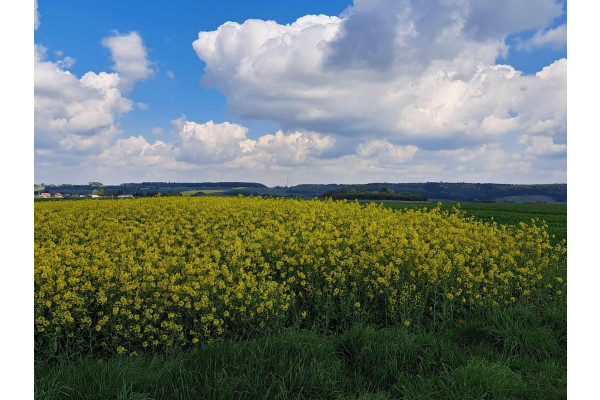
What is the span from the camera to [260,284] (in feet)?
17.0

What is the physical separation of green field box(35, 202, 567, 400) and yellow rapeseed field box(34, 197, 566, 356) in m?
0.32

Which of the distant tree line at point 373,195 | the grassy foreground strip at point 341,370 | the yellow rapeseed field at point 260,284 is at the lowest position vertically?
the grassy foreground strip at point 341,370

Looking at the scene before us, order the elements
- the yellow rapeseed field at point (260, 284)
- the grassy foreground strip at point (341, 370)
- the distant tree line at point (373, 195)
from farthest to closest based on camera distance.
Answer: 1. the distant tree line at point (373, 195)
2. the yellow rapeseed field at point (260, 284)
3. the grassy foreground strip at point (341, 370)

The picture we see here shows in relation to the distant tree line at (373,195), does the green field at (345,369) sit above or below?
below

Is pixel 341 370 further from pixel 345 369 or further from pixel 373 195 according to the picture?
pixel 373 195

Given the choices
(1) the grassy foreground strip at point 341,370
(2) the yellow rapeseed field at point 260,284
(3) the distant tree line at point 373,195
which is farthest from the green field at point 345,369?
(3) the distant tree line at point 373,195

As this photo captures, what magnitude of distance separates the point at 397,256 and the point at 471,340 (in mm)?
1582

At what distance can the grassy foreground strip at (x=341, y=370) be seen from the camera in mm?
3334

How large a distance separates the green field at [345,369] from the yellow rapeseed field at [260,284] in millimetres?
322

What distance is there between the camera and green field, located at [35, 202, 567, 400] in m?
3.34

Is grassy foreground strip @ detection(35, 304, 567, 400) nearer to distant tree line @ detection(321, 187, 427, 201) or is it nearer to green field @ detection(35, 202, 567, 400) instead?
green field @ detection(35, 202, 567, 400)

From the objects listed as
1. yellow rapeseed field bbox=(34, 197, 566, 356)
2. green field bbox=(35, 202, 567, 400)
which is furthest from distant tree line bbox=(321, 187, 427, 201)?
green field bbox=(35, 202, 567, 400)

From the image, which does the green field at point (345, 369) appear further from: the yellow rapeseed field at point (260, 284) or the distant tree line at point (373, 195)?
the distant tree line at point (373, 195)

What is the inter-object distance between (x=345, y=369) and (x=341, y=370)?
0.28 feet
